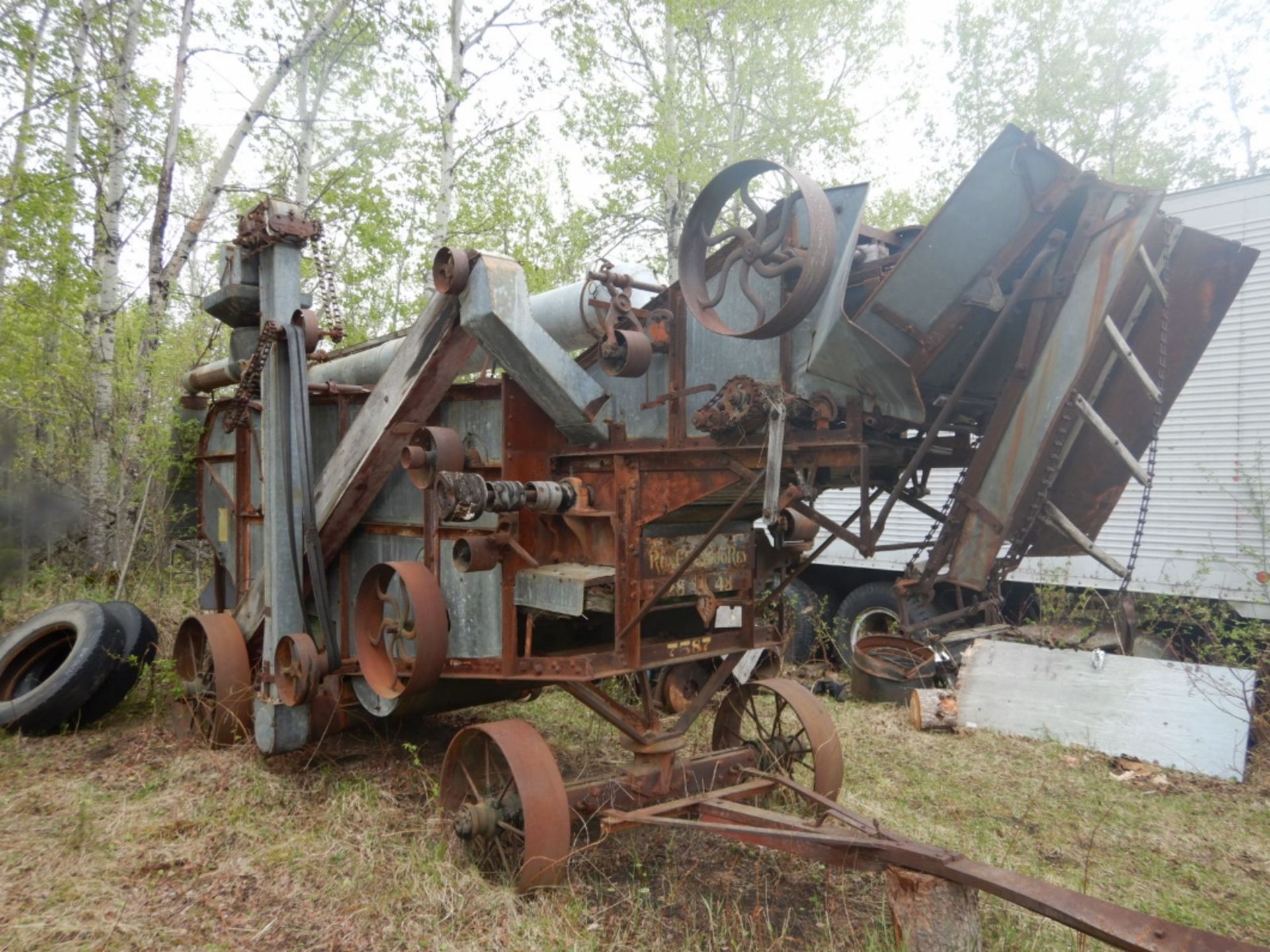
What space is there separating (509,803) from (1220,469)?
21.5ft

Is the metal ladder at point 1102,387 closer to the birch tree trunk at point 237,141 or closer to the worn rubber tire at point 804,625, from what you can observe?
the worn rubber tire at point 804,625

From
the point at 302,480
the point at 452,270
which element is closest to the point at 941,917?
the point at 452,270

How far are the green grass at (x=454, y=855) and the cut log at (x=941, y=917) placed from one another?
24cm

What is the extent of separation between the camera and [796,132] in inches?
589

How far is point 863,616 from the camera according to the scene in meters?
8.82

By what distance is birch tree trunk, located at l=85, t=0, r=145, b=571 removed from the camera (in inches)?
323

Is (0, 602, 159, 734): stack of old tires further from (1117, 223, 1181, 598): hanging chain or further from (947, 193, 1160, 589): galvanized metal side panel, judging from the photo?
(1117, 223, 1181, 598): hanging chain

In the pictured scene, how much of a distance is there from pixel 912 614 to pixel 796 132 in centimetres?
1039

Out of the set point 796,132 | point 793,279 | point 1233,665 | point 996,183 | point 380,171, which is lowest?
point 1233,665

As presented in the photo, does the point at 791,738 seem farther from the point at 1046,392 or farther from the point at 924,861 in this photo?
the point at 1046,392

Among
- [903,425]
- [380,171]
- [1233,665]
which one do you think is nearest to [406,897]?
[903,425]

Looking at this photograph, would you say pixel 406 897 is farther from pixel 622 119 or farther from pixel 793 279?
pixel 622 119

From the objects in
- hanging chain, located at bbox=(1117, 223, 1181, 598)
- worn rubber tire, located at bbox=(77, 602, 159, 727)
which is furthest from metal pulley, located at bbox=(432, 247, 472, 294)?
worn rubber tire, located at bbox=(77, 602, 159, 727)

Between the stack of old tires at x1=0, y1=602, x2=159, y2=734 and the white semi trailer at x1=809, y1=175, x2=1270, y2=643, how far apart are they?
7381 mm
